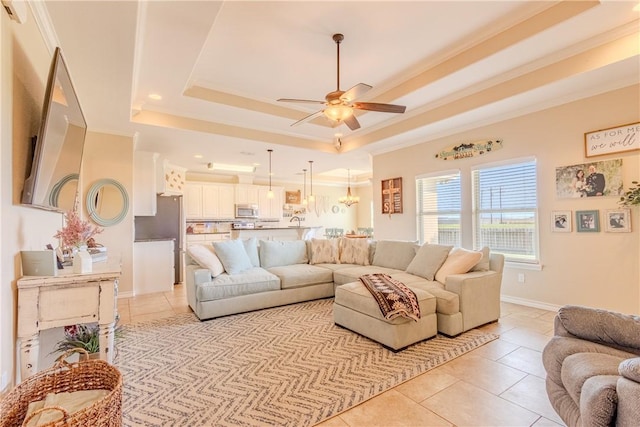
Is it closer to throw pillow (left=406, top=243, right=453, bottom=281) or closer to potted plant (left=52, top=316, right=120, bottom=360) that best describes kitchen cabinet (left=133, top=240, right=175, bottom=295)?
potted plant (left=52, top=316, right=120, bottom=360)

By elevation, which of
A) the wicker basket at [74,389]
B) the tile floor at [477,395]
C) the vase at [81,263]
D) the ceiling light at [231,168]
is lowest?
the tile floor at [477,395]

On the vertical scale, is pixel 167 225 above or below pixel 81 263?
above

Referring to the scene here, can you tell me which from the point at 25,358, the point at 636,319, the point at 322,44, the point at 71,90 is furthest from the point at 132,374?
the point at 322,44

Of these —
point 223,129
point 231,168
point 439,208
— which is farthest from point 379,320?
point 231,168

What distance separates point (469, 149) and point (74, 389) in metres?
5.14

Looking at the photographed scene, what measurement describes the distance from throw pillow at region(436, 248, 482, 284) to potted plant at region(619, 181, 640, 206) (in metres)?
1.56

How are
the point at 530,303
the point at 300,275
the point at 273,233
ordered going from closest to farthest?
1. the point at 530,303
2. the point at 300,275
3. the point at 273,233

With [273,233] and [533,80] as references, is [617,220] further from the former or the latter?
[273,233]

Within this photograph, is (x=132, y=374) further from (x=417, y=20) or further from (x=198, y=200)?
(x=198, y=200)

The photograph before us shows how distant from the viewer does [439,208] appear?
5.24m

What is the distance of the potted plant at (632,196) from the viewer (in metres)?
3.04

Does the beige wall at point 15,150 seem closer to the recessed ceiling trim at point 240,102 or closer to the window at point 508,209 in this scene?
the recessed ceiling trim at point 240,102

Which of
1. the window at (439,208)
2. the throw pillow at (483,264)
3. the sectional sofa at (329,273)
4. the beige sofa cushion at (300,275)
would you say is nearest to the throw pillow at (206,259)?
the sectional sofa at (329,273)

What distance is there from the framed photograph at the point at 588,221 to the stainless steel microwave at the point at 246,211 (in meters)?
7.22
